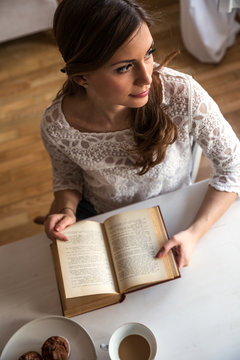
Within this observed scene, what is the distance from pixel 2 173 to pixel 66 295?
1.47 m

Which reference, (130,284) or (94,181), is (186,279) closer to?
(130,284)

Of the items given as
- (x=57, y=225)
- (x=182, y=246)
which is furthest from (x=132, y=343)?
(x=57, y=225)

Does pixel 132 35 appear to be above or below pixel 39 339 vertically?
above

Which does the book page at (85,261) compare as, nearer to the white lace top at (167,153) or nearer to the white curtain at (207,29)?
the white lace top at (167,153)

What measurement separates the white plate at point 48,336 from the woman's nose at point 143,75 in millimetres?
588

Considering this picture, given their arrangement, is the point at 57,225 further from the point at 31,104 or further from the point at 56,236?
the point at 31,104

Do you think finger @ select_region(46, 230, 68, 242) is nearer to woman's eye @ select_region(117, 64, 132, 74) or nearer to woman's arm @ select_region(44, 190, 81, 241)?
woman's arm @ select_region(44, 190, 81, 241)

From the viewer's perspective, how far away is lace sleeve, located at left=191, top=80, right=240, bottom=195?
3.22ft

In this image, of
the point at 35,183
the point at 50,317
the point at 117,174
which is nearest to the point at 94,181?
the point at 117,174

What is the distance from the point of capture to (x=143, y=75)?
821 mm

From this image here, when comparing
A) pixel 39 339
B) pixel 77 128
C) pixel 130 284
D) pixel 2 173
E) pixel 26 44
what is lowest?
pixel 2 173

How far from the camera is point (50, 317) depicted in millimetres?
886

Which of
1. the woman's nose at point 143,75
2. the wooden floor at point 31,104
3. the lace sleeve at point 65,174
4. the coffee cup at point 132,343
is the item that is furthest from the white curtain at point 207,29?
the coffee cup at point 132,343

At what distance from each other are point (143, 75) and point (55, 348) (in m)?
0.66
